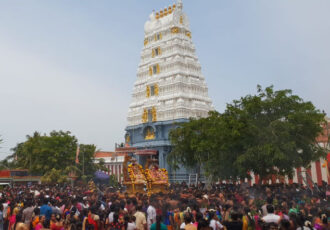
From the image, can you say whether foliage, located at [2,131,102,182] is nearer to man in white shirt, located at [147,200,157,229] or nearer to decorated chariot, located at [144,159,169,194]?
decorated chariot, located at [144,159,169,194]

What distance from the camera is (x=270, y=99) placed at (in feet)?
86.7

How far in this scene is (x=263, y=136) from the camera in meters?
24.9

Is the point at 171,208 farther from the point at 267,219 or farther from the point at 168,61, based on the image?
the point at 168,61

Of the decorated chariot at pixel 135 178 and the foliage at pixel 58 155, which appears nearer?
the decorated chariot at pixel 135 178

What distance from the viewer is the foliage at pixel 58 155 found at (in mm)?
45509

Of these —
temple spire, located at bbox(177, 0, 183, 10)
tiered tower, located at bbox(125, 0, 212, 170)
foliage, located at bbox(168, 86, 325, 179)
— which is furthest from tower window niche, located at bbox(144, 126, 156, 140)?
temple spire, located at bbox(177, 0, 183, 10)

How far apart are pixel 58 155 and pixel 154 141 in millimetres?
13472

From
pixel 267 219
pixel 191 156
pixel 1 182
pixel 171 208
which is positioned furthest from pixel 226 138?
pixel 1 182

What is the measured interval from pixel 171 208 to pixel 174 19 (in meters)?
43.8

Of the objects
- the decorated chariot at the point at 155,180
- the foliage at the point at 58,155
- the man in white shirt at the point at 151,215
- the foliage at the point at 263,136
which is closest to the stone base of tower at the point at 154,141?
the foliage at the point at 58,155

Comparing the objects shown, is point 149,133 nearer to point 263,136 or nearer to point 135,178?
point 135,178

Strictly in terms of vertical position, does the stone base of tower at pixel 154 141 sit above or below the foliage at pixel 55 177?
above

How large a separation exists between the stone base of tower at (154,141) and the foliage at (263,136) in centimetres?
1647

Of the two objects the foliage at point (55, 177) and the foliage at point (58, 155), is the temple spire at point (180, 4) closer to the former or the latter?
the foliage at point (58, 155)
